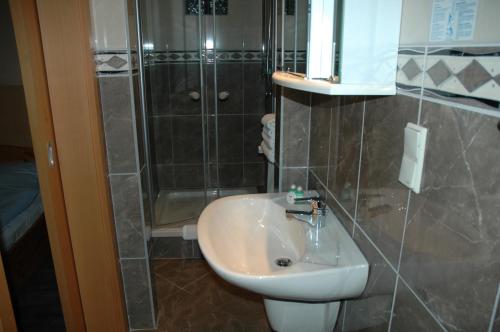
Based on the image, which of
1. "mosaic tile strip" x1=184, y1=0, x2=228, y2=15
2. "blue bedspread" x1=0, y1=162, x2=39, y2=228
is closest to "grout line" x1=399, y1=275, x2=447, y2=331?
"blue bedspread" x1=0, y1=162, x2=39, y2=228

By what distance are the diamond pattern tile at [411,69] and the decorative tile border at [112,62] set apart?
3.48 feet

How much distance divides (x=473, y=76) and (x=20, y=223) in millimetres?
2365

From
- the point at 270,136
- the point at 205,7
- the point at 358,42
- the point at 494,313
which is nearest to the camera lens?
the point at 494,313

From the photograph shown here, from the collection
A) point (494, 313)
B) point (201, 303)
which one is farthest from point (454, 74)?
point (201, 303)

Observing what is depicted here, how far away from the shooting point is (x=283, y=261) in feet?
4.13

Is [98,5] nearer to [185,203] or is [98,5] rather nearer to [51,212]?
[51,212]

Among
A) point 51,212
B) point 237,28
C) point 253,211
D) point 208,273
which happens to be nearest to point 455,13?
point 253,211

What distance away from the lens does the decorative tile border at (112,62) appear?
4.61 feet

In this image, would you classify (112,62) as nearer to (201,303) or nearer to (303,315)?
(303,315)

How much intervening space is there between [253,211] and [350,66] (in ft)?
2.54

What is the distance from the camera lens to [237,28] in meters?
2.90

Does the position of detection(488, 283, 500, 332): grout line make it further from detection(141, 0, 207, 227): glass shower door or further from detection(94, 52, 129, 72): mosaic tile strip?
detection(141, 0, 207, 227): glass shower door

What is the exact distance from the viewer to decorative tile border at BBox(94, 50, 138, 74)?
1404 mm

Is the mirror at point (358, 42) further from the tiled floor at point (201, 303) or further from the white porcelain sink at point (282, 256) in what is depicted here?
the tiled floor at point (201, 303)
